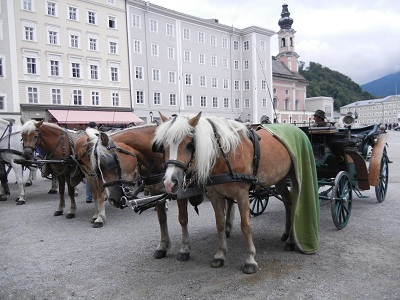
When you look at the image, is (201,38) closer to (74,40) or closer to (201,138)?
(74,40)

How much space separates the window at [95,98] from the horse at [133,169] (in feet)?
93.5

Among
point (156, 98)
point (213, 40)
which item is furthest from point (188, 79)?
point (213, 40)

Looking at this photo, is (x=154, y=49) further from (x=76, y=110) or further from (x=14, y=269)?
(x=14, y=269)

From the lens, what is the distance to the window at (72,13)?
2970 cm

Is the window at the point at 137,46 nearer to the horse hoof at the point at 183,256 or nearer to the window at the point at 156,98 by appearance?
the window at the point at 156,98

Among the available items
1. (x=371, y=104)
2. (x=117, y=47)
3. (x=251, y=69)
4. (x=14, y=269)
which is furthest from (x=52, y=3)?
(x=371, y=104)

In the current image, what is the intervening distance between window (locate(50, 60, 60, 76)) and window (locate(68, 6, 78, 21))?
4.46 metres

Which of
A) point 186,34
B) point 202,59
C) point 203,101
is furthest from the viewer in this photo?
point 203,101

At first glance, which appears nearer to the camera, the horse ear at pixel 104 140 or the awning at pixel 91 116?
the horse ear at pixel 104 140

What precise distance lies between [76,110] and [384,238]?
94.3 feet

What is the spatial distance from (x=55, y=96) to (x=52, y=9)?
25.4ft

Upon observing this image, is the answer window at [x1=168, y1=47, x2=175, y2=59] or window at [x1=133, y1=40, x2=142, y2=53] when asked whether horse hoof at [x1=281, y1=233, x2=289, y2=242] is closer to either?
window at [x1=133, y1=40, x2=142, y2=53]

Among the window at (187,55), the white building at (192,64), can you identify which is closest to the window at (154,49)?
the white building at (192,64)

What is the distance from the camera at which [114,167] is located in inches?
150
